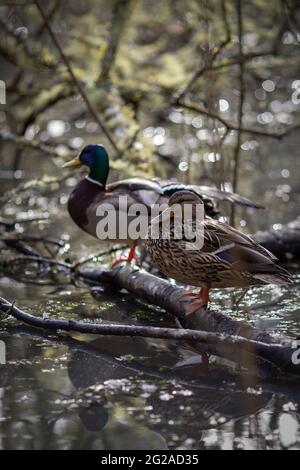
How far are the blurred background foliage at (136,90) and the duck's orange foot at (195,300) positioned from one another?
7.19 feet

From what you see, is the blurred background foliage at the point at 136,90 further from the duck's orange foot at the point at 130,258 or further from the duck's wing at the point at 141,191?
the duck's orange foot at the point at 130,258

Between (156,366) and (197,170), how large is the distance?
180 inches

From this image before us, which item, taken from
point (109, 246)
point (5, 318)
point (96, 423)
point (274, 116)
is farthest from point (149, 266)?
point (274, 116)

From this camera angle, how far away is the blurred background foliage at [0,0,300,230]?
718cm

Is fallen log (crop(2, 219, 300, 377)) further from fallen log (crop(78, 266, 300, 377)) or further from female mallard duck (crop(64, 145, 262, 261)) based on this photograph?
female mallard duck (crop(64, 145, 262, 261))

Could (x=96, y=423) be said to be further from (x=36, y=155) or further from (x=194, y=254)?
(x=36, y=155)

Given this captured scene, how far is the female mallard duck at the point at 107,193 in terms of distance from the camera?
520 cm

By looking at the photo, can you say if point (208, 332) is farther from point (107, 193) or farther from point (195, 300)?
point (107, 193)

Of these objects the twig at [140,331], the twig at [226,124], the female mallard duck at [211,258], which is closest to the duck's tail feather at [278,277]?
the female mallard duck at [211,258]

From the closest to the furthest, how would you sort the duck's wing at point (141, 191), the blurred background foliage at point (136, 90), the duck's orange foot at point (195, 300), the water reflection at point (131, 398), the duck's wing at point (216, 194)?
the water reflection at point (131, 398), the duck's orange foot at point (195, 300), the duck's wing at point (216, 194), the duck's wing at point (141, 191), the blurred background foliage at point (136, 90)

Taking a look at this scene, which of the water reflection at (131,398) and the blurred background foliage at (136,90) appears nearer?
the water reflection at (131,398)

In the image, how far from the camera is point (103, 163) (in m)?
6.00

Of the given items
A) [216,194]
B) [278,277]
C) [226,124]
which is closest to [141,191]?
[216,194]

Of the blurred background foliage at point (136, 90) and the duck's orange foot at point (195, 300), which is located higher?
the blurred background foliage at point (136, 90)
